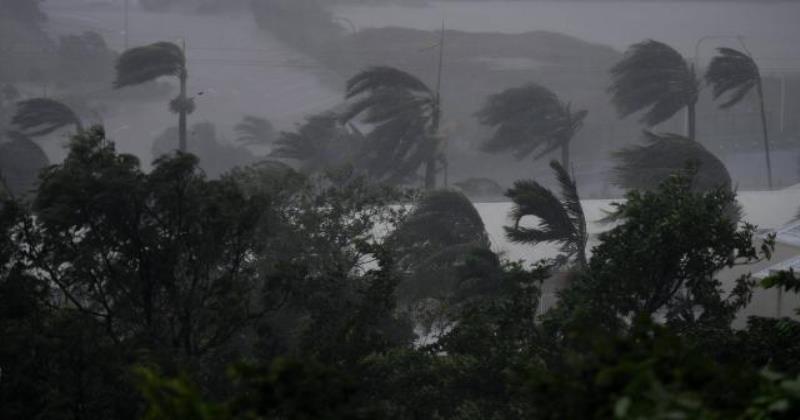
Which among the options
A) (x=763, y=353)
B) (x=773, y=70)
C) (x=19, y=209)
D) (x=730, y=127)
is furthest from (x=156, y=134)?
(x=763, y=353)

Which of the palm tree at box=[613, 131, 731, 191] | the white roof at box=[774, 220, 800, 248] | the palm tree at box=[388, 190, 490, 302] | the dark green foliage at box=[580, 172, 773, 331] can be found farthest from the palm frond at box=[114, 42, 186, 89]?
the dark green foliage at box=[580, 172, 773, 331]

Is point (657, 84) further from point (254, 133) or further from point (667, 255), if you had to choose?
point (667, 255)

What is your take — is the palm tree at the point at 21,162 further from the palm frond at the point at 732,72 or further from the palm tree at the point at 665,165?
the palm frond at the point at 732,72

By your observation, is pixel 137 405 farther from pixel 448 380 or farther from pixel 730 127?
pixel 730 127

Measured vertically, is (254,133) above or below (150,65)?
below

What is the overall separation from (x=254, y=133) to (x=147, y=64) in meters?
16.8

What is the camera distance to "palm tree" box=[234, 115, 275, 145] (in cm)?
4159

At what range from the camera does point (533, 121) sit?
95.9 feet

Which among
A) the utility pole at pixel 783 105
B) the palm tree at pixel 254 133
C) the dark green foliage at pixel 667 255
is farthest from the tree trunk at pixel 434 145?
the utility pole at pixel 783 105

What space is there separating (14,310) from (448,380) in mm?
3122

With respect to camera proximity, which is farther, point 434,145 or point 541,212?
point 434,145

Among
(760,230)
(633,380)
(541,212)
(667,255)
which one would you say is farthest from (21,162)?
(633,380)

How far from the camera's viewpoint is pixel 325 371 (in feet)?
11.9

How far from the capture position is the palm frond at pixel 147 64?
2459 cm
